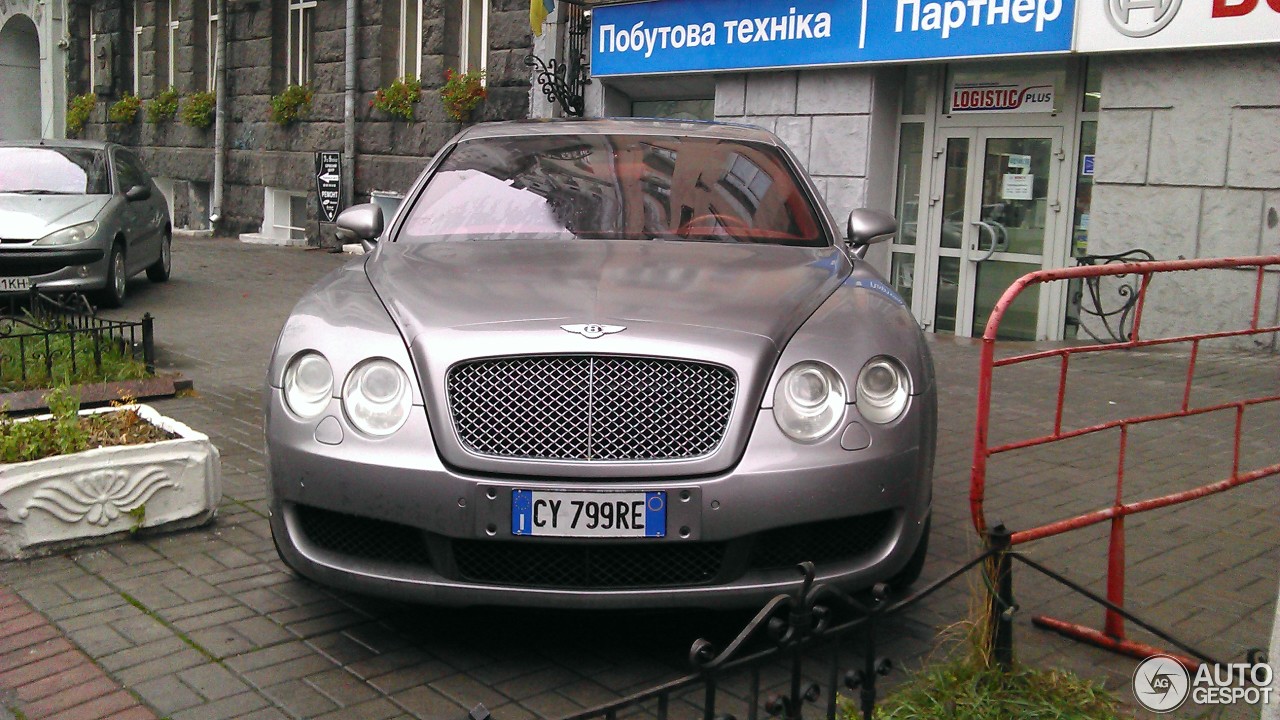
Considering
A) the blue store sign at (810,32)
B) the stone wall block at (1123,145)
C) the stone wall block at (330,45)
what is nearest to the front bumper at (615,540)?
the stone wall block at (1123,145)

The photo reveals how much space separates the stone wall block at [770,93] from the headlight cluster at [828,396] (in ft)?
33.4

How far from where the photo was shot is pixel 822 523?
3660 mm

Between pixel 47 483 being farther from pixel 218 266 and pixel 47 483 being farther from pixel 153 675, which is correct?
pixel 218 266

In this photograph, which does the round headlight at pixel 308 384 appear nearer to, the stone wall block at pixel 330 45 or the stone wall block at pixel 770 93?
the stone wall block at pixel 770 93

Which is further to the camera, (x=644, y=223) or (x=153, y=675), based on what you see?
(x=644, y=223)

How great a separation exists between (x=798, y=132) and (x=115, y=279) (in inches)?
270

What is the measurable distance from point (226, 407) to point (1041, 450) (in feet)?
14.9

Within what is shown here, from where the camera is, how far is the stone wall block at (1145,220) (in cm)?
1041

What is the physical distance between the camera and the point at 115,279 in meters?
12.1

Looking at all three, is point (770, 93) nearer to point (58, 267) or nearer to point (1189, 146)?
point (1189, 146)

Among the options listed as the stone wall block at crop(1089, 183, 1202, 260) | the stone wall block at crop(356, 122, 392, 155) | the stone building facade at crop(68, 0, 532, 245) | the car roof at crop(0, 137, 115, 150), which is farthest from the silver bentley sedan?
the stone wall block at crop(356, 122, 392, 155)

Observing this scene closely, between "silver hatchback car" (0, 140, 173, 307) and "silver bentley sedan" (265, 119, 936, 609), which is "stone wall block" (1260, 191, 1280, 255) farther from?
"silver hatchback car" (0, 140, 173, 307)

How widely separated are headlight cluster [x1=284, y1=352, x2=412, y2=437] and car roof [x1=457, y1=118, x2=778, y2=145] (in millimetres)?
1945

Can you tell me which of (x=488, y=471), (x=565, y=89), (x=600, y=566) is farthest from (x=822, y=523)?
(x=565, y=89)
